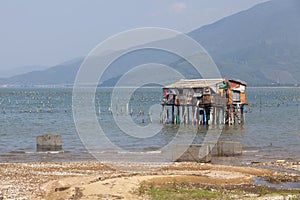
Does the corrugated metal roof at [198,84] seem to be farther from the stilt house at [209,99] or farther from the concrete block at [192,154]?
the concrete block at [192,154]

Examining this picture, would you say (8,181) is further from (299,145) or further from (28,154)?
(299,145)

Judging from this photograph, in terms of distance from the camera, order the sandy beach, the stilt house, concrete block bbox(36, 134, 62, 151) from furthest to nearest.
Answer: the stilt house → concrete block bbox(36, 134, 62, 151) → the sandy beach

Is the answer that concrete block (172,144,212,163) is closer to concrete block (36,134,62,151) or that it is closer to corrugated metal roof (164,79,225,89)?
concrete block (36,134,62,151)

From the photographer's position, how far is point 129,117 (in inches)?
3169

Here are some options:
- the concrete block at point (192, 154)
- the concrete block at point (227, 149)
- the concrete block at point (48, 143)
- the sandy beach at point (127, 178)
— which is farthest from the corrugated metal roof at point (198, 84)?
the sandy beach at point (127, 178)

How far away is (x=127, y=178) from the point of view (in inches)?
933

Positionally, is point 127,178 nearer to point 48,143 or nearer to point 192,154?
point 192,154

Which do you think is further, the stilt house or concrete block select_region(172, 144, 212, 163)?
the stilt house

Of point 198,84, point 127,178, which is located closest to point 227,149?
point 127,178

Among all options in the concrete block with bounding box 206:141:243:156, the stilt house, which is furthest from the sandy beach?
the stilt house

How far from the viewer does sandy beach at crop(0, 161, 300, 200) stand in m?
20.7

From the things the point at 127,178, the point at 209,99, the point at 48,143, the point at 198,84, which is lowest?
the point at 127,178

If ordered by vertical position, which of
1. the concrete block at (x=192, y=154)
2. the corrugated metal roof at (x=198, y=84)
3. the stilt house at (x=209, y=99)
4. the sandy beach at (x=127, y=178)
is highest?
the corrugated metal roof at (x=198, y=84)

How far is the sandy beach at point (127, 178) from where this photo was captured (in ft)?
67.8
